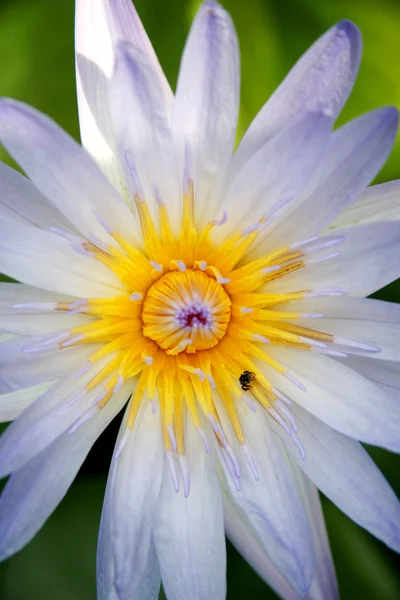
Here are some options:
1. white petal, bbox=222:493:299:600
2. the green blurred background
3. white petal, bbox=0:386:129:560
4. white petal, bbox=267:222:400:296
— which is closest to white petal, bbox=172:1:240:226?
white petal, bbox=267:222:400:296

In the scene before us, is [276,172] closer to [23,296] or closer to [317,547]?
[23,296]

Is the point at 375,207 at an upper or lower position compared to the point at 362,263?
upper

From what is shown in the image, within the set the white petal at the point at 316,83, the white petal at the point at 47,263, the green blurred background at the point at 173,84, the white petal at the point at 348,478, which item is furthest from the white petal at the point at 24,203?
the green blurred background at the point at 173,84

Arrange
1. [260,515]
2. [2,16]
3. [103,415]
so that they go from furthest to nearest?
[2,16] < [103,415] < [260,515]

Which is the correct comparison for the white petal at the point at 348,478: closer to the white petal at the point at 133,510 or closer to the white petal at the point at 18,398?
the white petal at the point at 133,510

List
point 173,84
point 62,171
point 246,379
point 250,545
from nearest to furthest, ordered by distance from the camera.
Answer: point 62,171
point 246,379
point 250,545
point 173,84

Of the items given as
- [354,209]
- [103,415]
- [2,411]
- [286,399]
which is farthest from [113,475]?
[354,209]

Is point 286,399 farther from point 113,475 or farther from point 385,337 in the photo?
point 113,475

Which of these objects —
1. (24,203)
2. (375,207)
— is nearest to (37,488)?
(24,203)
